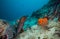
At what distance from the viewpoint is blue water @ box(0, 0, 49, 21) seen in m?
2.39

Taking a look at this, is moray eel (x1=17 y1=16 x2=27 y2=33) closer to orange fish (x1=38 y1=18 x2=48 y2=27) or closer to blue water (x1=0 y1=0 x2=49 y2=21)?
blue water (x1=0 y1=0 x2=49 y2=21)

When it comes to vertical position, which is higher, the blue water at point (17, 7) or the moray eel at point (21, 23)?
the blue water at point (17, 7)

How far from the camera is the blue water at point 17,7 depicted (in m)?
2.39

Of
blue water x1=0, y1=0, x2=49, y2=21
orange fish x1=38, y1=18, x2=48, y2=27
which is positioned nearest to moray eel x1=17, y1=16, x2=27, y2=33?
blue water x1=0, y1=0, x2=49, y2=21

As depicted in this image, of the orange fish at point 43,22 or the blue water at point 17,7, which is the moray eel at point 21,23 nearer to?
the blue water at point 17,7

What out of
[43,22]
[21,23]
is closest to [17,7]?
[21,23]

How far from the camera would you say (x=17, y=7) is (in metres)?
2.44

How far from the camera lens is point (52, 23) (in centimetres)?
231

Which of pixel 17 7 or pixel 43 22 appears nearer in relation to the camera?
pixel 43 22

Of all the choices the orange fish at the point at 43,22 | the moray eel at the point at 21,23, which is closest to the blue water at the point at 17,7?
the moray eel at the point at 21,23

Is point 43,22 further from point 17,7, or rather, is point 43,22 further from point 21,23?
point 17,7

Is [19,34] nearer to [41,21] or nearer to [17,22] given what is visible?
[17,22]

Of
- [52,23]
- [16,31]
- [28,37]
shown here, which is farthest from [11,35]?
[52,23]

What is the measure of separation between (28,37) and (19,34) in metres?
0.15
